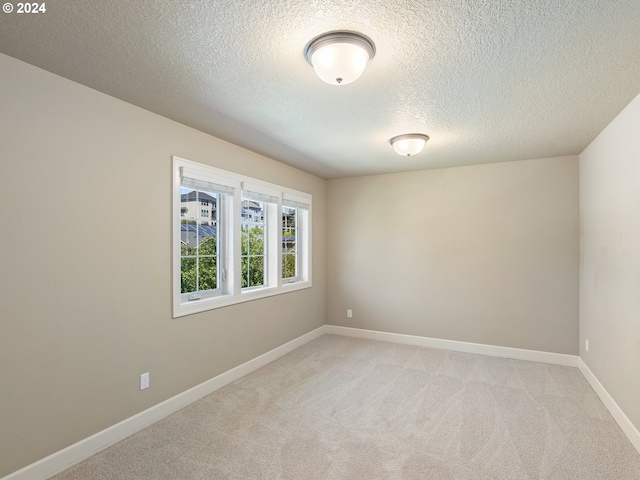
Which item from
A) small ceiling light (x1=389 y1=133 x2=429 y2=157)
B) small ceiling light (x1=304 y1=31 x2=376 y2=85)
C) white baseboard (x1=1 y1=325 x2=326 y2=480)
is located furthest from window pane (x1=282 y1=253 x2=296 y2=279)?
small ceiling light (x1=304 y1=31 x2=376 y2=85)

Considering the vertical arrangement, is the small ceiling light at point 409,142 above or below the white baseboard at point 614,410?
above

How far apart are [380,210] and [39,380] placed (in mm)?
4076

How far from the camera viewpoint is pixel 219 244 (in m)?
3.45

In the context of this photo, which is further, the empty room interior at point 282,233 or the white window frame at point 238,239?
the white window frame at point 238,239

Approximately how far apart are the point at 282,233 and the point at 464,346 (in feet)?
9.13

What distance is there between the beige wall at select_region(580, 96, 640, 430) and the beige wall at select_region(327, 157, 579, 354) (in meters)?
0.29

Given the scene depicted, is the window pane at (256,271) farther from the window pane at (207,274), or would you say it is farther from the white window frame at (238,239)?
the window pane at (207,274)

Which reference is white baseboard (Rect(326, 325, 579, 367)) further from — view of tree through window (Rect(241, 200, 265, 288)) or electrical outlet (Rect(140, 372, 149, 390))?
electrical outlet (Rect(140, 372, 149, 390))

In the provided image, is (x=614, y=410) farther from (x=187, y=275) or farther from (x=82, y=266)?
(x=82, y=266)

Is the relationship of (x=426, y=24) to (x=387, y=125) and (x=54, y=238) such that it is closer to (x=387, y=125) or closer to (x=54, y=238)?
(x=387, y=125)

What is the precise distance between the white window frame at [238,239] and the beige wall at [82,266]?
91mm

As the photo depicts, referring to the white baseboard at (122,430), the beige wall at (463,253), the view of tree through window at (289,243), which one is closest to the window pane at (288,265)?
the view of tree through window at (289,243)

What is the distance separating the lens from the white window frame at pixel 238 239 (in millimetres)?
2879

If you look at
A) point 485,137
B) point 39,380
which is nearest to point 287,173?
point 485,137
